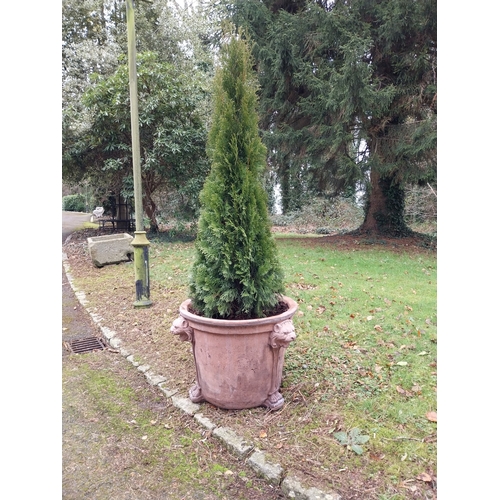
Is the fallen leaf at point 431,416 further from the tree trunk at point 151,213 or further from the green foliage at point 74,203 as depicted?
the green foliage at point 74,203

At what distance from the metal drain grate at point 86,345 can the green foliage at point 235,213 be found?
179cm

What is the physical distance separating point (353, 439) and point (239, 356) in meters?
0.78

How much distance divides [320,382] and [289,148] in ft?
23.7

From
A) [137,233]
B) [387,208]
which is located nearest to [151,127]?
[137,233]

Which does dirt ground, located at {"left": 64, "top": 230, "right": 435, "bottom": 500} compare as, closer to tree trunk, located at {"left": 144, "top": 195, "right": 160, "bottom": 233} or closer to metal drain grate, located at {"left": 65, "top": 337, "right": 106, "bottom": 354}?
metal drain grate, located at {"left": 65, "top": 337, "right": 106, "bottom": 354}

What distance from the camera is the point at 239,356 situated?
210 cm

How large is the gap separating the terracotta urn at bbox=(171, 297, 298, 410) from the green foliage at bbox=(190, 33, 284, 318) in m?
0.13

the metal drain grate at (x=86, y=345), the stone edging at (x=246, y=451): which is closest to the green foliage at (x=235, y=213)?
the stone edging at (x=246, y=451)

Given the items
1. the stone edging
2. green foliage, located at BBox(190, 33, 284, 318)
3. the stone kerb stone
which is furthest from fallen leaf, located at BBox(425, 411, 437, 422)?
the stone kerb stone

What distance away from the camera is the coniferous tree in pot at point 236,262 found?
2135 mm

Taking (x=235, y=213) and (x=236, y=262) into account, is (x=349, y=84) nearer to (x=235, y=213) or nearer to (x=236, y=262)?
(x=235, y=213)

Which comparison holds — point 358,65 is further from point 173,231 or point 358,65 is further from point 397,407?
point 397,407
